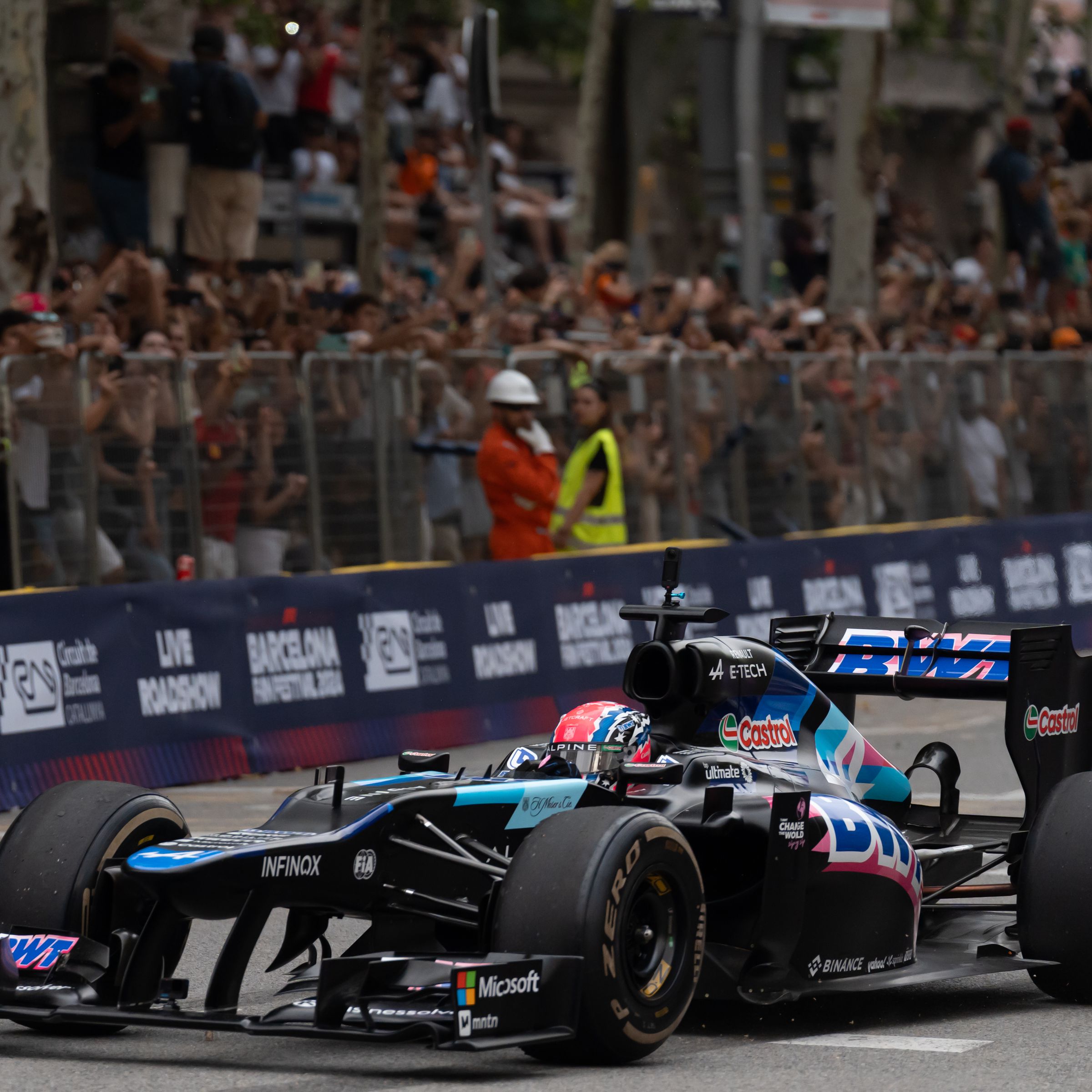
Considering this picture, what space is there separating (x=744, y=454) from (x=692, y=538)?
925 mm

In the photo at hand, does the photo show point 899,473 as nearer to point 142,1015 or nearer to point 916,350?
point 916,350

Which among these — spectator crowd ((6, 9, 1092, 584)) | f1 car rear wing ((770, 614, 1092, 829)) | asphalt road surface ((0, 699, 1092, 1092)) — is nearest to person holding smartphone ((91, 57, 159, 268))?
spectator crowd ((6, 9, 1092, 584))

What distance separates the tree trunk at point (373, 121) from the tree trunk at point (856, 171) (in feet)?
23.1

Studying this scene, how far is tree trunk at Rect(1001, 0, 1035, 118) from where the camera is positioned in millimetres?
30469

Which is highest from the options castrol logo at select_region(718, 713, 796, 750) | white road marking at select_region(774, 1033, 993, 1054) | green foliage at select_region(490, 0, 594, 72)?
green foliage at select_region(490, 0, 594, 72)

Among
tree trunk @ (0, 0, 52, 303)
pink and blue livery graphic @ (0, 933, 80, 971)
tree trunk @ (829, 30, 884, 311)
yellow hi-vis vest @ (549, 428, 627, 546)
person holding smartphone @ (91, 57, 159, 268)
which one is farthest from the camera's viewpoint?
tree trunk @ (829, 30, 884, 311)

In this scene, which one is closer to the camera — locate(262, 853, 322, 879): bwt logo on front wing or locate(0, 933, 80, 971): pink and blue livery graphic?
locate(262, 853, 322, 879): bwt logo on front wing

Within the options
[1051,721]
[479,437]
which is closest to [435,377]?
[479,437]

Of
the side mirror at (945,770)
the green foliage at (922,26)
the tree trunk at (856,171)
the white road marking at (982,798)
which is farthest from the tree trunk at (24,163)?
the green foliage at (922,26)

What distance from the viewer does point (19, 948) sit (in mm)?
6500

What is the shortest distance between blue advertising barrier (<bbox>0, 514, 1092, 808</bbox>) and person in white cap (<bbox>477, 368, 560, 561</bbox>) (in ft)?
0.94

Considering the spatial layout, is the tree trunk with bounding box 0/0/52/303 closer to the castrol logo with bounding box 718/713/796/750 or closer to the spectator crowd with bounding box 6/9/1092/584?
the spectator crowd with bounding box 6/9/1092/584

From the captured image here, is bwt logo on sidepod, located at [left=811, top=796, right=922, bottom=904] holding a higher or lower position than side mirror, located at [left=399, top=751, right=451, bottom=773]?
lower

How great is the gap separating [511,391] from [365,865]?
28.6 feet
